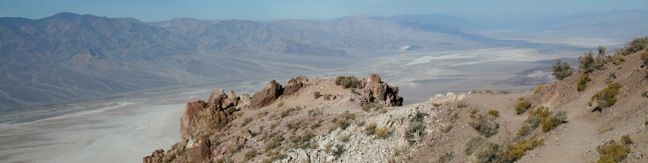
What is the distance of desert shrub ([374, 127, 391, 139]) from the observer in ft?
59.8

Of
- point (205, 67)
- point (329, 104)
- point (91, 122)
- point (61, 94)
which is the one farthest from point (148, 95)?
point (329, 104)

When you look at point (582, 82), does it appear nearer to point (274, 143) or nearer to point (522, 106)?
point (522, 106)

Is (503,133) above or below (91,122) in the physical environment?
above

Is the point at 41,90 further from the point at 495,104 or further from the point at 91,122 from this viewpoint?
the point at 495,104

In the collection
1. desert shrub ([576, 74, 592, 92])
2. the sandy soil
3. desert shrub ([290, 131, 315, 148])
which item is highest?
desert shrub ([576, 74, 592, 92])

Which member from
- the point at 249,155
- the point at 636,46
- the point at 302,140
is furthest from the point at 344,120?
the point at 636,46

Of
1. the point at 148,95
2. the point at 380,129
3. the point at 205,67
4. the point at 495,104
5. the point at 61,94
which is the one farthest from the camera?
the point at 205,67

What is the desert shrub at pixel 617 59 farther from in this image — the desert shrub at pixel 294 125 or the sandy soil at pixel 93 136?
the sandy soil at pixel 93 136

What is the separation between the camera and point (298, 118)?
23688mm

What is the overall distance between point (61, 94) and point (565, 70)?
14552 cm

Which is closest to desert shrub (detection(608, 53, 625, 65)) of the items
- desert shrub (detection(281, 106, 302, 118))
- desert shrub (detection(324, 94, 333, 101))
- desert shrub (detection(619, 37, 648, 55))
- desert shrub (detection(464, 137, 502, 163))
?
desert shrub (detection(619, 37, 648, 55))

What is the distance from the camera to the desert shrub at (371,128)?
18.8 metres

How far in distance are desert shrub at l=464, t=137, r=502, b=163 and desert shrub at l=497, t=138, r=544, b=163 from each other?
7.2 inches

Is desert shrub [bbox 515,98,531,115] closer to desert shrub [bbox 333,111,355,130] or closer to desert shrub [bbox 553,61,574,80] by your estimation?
desert shrub [bbox 553,61,574,80]
